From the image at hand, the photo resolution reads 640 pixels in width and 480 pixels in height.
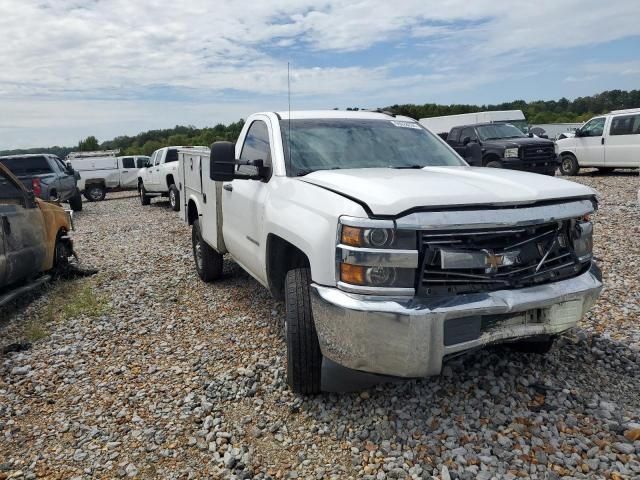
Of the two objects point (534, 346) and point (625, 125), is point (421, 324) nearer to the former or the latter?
point (534, 346)

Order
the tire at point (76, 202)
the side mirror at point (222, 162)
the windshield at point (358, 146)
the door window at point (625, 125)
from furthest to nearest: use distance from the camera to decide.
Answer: the tire at point (76, 202)
the door window at point (625, 125)
the windshield at point (358, 146)
the side mirror at point (222, 162)

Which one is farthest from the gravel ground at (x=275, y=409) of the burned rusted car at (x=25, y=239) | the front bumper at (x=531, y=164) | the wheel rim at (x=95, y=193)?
the wheel rim at (x=95, y=193)

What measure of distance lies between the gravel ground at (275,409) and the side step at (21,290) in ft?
0.95

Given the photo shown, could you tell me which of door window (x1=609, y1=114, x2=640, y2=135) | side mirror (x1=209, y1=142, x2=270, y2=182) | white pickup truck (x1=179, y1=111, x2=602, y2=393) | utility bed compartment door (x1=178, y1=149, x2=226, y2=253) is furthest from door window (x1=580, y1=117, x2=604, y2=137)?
side mirror (x1=209, y1=142, x2=270, y2=182)

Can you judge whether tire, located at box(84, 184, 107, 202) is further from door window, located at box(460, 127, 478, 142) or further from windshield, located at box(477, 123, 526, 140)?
windshield, located at box(477, 123, 526, 140)

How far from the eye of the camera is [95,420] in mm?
3342

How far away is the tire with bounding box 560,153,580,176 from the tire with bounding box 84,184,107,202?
17797mm

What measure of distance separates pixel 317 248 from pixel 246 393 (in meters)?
1.27

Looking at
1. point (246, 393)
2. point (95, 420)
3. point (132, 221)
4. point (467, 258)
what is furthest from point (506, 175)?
point (132, 221)

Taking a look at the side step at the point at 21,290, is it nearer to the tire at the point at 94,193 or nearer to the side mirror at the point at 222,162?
the side mirror at the point at 222,162

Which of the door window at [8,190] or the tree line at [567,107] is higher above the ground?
the tree line at [567,107]

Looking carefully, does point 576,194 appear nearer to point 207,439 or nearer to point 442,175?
point 442,175

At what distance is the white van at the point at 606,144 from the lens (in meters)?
15.0

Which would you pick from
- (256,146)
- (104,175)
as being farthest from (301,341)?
(104,175)
